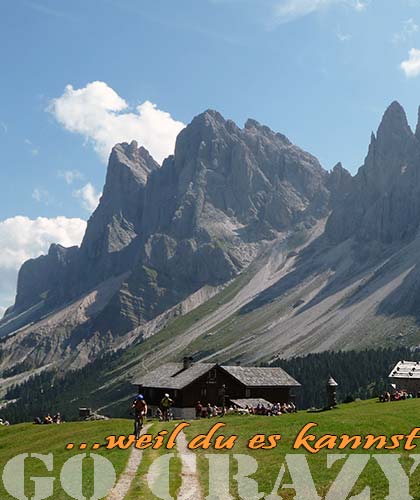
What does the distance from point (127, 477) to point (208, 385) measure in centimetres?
6607

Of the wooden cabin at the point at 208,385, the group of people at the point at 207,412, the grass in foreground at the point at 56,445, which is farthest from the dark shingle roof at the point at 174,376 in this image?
the grass in foreground at the point at 56,445

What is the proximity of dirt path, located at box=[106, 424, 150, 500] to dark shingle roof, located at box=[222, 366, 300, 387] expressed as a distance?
63230mm

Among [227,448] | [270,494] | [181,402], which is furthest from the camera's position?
[181,402]

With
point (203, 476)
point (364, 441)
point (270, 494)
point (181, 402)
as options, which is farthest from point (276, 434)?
point (181, 402)

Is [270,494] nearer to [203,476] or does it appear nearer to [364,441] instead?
[203,476]

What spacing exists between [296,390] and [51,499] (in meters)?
174

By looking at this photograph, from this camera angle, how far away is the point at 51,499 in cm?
Result: 2884

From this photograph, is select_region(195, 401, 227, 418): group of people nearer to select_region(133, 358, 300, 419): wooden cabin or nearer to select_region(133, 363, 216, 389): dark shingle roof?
select_region(133, 358, 300, 419): wooden cabin

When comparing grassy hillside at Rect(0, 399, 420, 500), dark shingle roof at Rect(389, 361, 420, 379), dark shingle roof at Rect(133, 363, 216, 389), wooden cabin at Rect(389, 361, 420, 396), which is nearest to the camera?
grassy hillside at Rect(0, 399, 420, 500)

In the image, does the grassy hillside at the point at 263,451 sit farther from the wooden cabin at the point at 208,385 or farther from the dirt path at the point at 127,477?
the wooden cabin at the point at 208,385

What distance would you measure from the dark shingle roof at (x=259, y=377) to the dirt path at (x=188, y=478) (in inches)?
2427

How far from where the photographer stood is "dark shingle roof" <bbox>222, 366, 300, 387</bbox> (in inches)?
3912

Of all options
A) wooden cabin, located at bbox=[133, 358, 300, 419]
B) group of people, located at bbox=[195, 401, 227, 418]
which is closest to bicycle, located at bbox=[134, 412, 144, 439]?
group of people, located at bbox=[195, 401, 227, 418]

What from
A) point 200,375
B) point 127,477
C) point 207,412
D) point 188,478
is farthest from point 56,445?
point 200,375
